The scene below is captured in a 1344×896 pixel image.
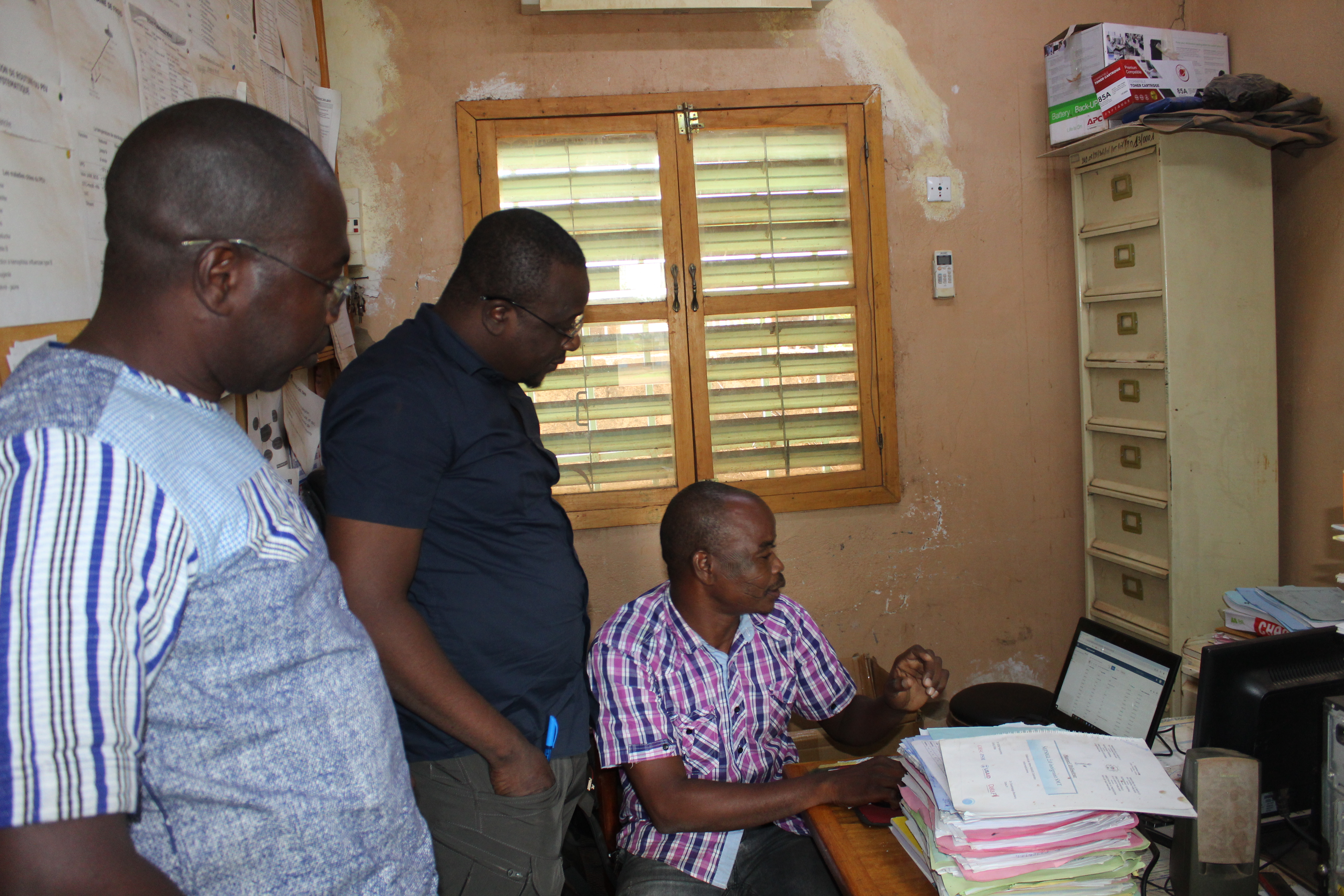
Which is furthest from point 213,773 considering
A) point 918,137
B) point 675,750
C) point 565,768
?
point 918,137

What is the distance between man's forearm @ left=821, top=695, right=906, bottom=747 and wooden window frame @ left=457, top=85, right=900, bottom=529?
126 cm

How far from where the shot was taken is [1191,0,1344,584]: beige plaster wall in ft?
8.71

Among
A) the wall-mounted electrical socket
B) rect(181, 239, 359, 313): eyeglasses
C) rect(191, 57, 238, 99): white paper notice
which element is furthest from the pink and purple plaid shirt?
the wall-mounted electrical socket

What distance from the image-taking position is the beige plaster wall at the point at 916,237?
2.96 m

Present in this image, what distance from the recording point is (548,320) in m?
1.50

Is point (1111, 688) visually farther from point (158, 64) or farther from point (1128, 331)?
point (158, 64)

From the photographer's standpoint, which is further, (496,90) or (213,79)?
(496,90)

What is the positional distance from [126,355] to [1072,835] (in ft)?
→ 4.27

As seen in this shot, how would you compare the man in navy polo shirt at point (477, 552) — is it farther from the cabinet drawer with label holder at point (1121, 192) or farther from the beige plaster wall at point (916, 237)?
the cabinet drawer with label holder at point (1121, 192)

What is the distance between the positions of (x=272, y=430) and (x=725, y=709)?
123cm

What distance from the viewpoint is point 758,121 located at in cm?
306

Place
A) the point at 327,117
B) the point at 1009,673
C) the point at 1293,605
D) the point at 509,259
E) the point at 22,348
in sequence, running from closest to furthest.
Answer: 1. the point at 22,348
2. the point at 509,259
3. the point at 1293,605
4. the point at 327,117
5. the point at 1009,673

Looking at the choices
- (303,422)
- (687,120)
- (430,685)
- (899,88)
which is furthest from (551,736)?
(899,88)

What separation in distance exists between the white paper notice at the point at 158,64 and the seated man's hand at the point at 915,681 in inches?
69.8
